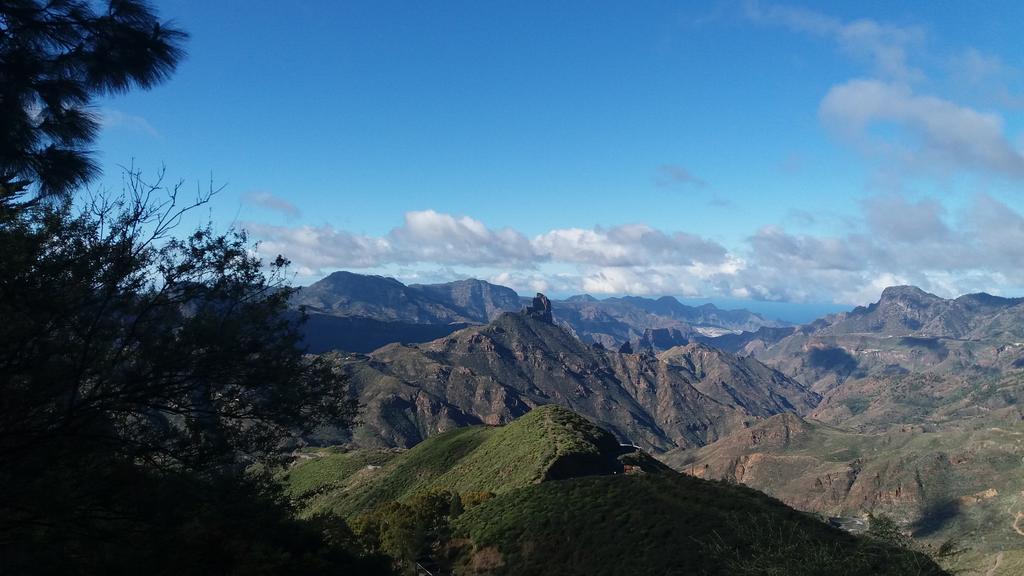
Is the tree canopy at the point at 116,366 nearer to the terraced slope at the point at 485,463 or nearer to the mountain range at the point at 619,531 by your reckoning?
the mountain range at the point at 619,531

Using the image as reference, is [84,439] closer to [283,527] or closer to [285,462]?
[285,462]

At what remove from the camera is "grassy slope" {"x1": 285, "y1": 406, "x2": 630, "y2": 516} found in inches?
2920

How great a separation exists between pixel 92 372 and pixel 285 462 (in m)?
5.75

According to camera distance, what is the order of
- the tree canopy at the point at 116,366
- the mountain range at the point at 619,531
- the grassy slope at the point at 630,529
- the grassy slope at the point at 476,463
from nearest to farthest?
the tree canopy at the point at 116,366 < the mountain range at the point at 619,531 < the grassy slope at the point at 630,529 < the grassy slope at the point at 476,463

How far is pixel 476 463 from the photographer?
9125 centimetres

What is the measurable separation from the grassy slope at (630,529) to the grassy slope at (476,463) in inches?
632

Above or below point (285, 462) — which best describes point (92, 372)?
above

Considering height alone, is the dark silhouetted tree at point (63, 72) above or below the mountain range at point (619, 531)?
above

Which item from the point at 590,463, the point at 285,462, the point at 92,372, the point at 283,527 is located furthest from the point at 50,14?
the point at 590,463

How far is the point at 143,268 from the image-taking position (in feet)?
45.9

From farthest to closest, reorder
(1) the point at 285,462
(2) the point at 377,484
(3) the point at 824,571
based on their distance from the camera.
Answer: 1. (2) the point at 377,484
2. (3) the point at 824,571
3. (1) the point at 285,462

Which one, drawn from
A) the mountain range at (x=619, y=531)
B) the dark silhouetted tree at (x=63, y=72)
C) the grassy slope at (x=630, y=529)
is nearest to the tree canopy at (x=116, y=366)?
the dark silhouetted tree at (x=63, y=72)

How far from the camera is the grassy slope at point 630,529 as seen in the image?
3366cm

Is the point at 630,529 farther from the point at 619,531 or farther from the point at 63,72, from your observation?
the point at 63,72
